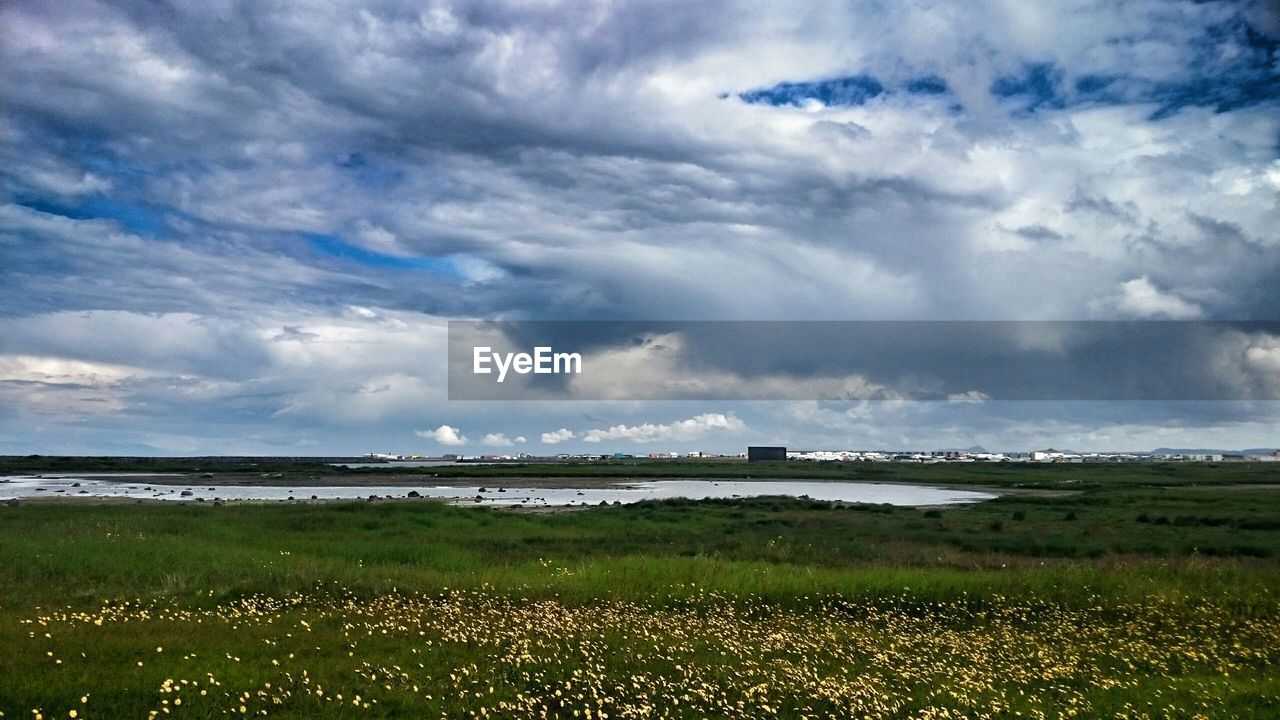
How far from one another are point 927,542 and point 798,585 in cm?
2286

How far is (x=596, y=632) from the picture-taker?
54.0 feet

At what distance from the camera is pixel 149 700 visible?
36.4 feet

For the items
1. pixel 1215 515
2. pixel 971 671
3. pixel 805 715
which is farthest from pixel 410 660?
pixel 1215 515

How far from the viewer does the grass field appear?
12344 mm

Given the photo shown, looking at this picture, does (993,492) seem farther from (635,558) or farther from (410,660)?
(410,660)

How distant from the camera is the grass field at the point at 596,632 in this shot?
12344 millimetres

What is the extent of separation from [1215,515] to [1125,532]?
60.0 ft

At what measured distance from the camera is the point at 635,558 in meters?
31.0

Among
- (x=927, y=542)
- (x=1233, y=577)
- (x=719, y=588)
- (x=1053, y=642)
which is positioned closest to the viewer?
(x=1053, y=642)

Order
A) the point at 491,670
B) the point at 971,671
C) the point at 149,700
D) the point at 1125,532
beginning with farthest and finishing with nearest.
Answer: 1. the point at 1125,532
2. the point at 971,671
3. the point at 491,670
4. the point at 149,700

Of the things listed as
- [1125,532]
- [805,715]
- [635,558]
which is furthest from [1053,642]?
[1125,532]

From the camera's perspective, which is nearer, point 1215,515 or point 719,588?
point 719,588

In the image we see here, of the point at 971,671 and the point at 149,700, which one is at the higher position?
the point at 149,700

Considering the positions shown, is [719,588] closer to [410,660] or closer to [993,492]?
[410,660]
